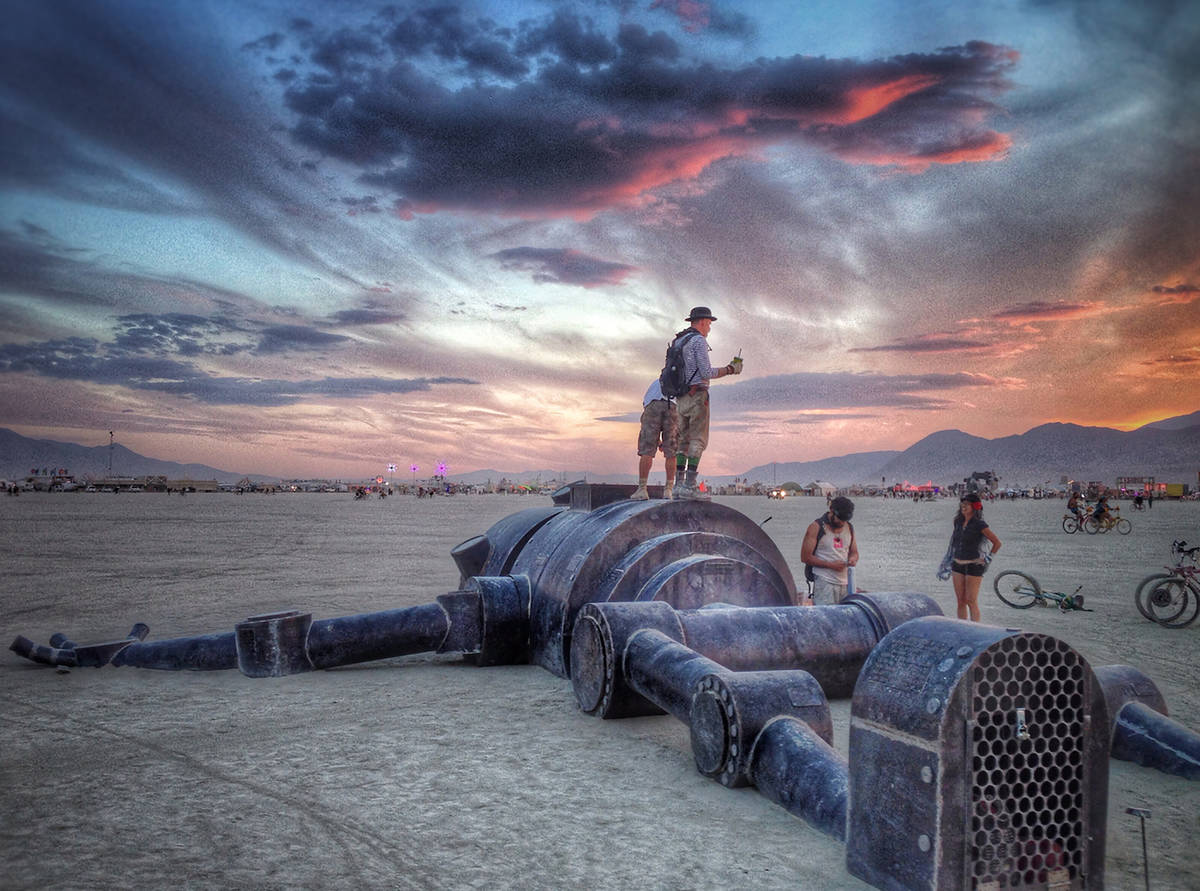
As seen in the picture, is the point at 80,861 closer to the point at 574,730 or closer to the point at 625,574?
the point at 574,730

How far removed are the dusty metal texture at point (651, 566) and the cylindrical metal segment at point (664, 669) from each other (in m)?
1.29

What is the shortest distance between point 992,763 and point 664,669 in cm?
239

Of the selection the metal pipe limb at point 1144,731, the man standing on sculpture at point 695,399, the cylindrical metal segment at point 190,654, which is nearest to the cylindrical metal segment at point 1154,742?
the metal pipe limb at point 1144,731

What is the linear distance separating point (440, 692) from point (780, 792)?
3683mm

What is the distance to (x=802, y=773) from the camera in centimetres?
411

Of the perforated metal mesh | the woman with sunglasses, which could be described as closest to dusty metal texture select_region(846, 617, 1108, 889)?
the perforated metal mesh

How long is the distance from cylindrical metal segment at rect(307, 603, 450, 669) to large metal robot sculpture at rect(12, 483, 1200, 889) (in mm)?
19

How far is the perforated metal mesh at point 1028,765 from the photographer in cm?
298

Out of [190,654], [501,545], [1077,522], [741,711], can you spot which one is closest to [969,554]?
[501,545]

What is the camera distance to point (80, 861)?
12.1 feet

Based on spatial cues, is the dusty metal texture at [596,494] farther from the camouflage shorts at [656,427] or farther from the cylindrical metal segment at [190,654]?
the cylindrical metal segment at [190,654]

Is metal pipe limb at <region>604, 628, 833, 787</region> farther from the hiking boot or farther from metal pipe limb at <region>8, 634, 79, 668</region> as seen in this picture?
metal pipe limb at <region>8, 634, 79, 668</region>

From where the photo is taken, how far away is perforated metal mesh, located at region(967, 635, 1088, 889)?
298 centimetres

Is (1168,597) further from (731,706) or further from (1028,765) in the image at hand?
(1028,765)
